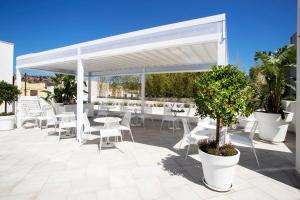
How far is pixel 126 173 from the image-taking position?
3.44 meters

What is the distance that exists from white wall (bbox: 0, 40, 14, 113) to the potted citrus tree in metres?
10.1

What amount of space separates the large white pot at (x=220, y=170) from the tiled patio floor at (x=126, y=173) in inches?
4.6

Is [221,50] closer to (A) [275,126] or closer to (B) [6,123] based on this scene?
(A) [275,126]

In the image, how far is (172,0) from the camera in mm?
9242

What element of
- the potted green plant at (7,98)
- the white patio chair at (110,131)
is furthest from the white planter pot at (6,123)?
the white patio chair at (110,131)

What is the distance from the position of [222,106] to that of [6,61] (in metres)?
10.7

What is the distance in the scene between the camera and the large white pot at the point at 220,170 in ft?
8.90

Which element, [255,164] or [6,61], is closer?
[255,164]

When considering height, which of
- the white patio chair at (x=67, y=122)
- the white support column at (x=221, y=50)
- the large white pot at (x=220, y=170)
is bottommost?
the large white pot at (x=220, y=170)

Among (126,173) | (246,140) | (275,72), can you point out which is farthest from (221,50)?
(126,173)

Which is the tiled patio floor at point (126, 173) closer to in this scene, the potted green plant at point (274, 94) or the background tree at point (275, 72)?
the potted green plant at point (274, 94)

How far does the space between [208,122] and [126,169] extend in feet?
7.90

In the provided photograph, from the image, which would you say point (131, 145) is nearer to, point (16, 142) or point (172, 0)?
point (16, 142)

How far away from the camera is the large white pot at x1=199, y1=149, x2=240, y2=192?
271 cm
